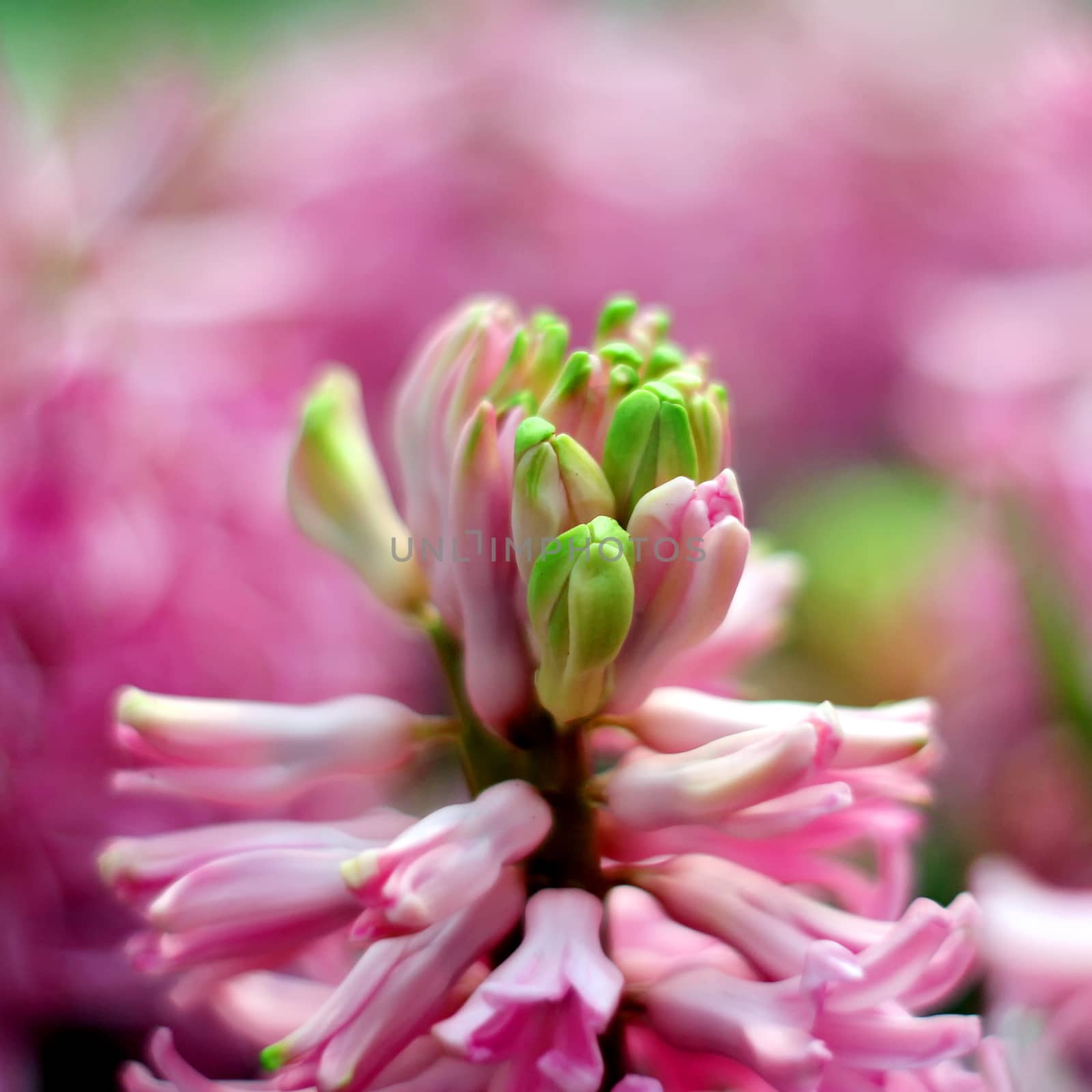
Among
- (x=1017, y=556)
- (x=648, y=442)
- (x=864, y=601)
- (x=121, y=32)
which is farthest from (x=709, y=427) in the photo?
(x=121, y=32)

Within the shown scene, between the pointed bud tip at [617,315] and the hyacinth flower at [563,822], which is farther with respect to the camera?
the pointed bud tip at [617,315]

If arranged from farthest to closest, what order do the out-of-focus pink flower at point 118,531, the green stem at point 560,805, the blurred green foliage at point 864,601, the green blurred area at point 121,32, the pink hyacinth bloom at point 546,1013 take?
the green blurred area at point 121,32, the blurred green foliage at point 864,601, the out-of-focus pink flower at point 118,531, the green stem at point 560,805, the pink hyacinth bloom at point 546,1013

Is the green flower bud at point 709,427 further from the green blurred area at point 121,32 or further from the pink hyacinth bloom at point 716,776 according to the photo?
the green blurred area at point 121,32

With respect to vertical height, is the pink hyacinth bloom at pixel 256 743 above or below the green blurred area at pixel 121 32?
→ below

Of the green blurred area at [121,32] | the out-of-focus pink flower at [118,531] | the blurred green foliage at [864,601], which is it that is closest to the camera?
the out-of-focus pink flower at [118,531]

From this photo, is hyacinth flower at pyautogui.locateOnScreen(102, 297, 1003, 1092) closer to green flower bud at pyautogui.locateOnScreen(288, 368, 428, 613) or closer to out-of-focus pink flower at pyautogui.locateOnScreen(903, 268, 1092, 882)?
green flower bud at pyautogui.locateOnScreen(288, 368, 428, 613)

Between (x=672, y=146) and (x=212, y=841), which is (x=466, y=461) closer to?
(x=212, y=841)

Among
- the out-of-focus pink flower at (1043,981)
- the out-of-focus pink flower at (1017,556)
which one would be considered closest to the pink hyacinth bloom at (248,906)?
the out-of-focus pink flower at (1043,981)

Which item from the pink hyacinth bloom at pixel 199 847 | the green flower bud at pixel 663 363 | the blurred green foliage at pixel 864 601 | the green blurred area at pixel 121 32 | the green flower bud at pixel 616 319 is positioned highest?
the green blurred area at pixel 121 32
